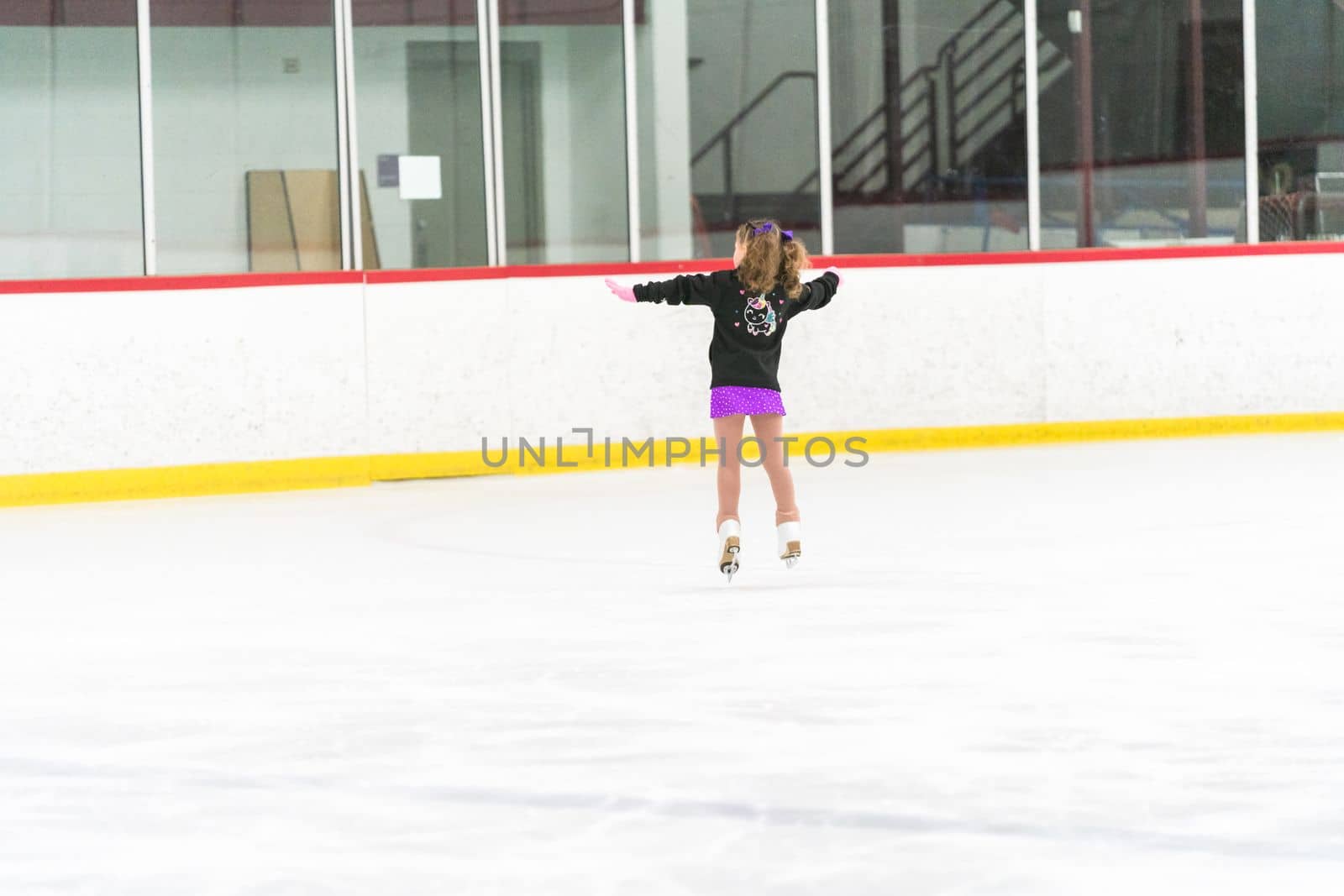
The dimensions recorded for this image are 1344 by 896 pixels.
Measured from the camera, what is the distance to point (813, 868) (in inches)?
134

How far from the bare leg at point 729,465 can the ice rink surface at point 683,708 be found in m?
0.29

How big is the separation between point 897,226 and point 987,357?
1.17m

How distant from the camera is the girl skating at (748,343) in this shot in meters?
7.05

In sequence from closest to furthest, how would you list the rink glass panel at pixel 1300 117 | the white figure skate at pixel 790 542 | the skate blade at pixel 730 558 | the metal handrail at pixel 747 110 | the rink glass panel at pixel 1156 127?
the skate blade at pixel 730 558 → the white figure skate at pixel 790 542 → the metal handrail at pixel 747 110 → the rink glass panel at pixel 1156 127 → the rink glass panel at pixel 1300 117

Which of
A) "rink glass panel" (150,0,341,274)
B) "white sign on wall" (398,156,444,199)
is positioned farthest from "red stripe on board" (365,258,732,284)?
"rink glass panel" (150,0,341,274)

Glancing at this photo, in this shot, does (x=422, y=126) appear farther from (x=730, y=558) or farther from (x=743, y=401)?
(x=730, y=558)

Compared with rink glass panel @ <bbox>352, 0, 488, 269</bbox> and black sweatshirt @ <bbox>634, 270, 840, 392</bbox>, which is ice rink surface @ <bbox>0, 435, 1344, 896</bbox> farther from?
rink glass panel @ <bbox>352, 0, 488, 269</bbox>

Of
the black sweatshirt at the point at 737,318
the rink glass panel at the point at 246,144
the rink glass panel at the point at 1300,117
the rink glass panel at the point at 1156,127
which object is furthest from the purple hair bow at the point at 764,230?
the rink glass panel at the point at 1300,117

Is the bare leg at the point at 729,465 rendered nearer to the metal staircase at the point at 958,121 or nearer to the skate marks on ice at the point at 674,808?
the skate marks on ice at the point at 674,808

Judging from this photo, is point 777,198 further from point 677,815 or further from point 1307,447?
point 677,815

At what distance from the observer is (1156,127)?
13969 millimetres

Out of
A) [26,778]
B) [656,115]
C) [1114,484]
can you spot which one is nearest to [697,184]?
[656,115]

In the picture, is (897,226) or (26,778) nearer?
(26,778)

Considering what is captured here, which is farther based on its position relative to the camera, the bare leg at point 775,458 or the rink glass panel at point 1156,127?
the rink glass panel at point 1156,127
